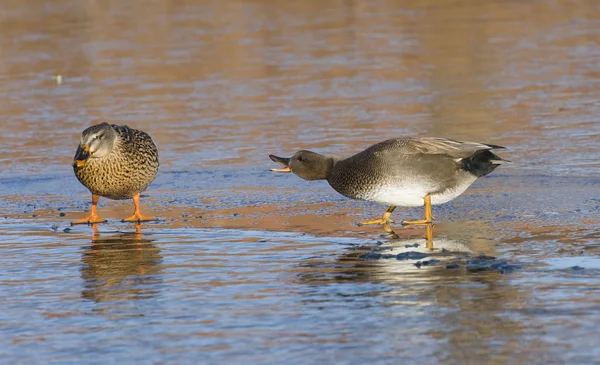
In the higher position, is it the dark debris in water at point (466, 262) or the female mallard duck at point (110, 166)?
the female mallard duck at point (110, 166)

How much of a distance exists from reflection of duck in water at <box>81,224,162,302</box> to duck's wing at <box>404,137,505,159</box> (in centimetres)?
200

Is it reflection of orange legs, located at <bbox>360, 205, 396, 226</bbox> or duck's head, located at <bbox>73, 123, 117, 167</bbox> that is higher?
duck's head, located at <bbox>73, 123, 117, 167</bbox>

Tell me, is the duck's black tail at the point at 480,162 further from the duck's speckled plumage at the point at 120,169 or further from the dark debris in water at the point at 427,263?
the duck's speckled plumage at the point at 120,169

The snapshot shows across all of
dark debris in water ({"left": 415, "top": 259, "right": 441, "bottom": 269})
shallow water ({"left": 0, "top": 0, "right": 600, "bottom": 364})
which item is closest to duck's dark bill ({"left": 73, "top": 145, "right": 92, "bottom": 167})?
shallow water ({"left": 0, "top": 0, "right": 600, "bottom": 364})

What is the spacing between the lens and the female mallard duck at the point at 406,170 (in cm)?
826

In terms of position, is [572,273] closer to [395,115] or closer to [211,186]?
[211,186]

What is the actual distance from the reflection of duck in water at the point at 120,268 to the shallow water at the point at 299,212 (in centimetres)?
3

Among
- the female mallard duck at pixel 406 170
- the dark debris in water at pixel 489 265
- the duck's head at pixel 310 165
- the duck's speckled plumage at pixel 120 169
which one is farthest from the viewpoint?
the duck's speckled plumage at pixel 120 169

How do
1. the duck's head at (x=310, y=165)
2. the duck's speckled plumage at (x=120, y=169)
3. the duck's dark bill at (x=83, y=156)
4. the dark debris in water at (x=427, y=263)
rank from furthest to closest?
1. the duck's speckled plumage at (x=120, y=169)
2. the duck's dark bill at (x=83, y=156)
3. the duck's head at (x=310, y=165)
4. the dark debris in water at (x=427, y=263)

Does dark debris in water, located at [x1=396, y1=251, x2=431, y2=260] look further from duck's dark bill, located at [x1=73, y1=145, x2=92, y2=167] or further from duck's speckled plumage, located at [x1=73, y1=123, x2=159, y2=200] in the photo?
duck's dark bill, located at [x1=73, y1=145, x2=92, y2=167]

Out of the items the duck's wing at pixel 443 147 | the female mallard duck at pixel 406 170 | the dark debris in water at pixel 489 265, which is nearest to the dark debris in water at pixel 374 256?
the dark debris in water at pixel 489 265

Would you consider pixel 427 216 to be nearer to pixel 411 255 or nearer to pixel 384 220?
pixel 384 220

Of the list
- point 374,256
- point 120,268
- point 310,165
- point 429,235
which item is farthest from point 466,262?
point 120,268

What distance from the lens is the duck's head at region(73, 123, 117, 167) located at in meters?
8.92
